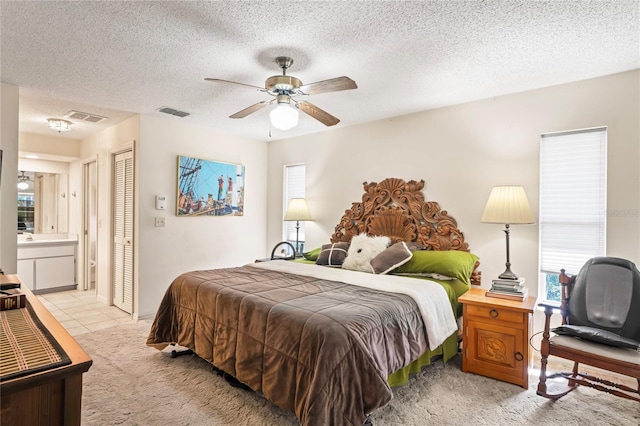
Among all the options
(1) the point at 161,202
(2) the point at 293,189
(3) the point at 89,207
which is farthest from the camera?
(3) the point at 89,207

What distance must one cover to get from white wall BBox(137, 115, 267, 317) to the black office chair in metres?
3.97

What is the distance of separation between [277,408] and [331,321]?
0.84 meters

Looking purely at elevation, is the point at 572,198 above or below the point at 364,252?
above

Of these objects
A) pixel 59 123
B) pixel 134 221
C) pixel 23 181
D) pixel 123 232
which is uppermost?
pixel 59 123

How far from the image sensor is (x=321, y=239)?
192 inches

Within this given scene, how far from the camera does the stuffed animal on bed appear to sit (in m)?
3.55

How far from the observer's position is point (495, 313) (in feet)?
8.75

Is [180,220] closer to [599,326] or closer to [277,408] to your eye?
[277,408]

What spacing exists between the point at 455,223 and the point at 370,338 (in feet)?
6.82

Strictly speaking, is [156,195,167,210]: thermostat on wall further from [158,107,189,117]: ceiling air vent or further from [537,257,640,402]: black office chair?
[537,257,640,402]: black office chair

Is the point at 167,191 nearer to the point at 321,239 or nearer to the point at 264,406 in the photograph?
the point at 321,239

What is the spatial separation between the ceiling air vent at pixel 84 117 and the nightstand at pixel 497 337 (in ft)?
15.1

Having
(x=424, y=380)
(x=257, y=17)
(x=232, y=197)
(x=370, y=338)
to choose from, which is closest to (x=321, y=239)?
(x=232, y=197)

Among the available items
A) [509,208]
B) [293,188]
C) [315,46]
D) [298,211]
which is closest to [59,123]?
[293,188]
